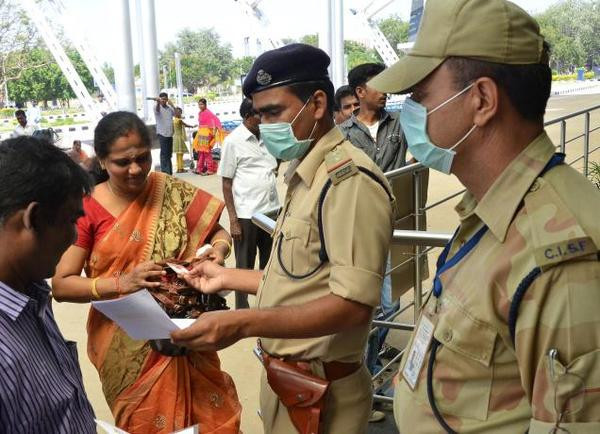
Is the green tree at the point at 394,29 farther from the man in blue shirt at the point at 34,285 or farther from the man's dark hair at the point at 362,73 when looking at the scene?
the man in blue shirt at the point at 34,285

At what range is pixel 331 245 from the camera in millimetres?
1777

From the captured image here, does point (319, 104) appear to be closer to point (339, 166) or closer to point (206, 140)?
point (339, 166)

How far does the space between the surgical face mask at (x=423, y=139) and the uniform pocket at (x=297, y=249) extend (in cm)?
49

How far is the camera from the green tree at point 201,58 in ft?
226

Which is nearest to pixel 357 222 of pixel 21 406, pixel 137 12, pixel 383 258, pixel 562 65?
pixel 383 258

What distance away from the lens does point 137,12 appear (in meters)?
19.0

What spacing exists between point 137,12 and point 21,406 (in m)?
19.1

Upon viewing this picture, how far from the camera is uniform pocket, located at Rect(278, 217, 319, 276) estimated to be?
73.8 inches

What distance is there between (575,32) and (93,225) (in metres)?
77.0

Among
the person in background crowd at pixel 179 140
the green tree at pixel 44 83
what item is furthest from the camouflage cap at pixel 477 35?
the green tree at pixel 44 83

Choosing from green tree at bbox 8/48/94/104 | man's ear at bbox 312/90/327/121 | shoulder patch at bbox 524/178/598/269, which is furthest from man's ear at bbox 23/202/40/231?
green tree at bbox 8/48/94/104

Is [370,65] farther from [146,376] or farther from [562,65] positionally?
[562,65]

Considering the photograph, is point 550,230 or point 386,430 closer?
point 550,230

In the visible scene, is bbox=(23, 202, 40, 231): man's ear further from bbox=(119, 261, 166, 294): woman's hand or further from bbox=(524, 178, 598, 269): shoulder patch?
bbox=(524, 178, 598, 269): shoulder patch
